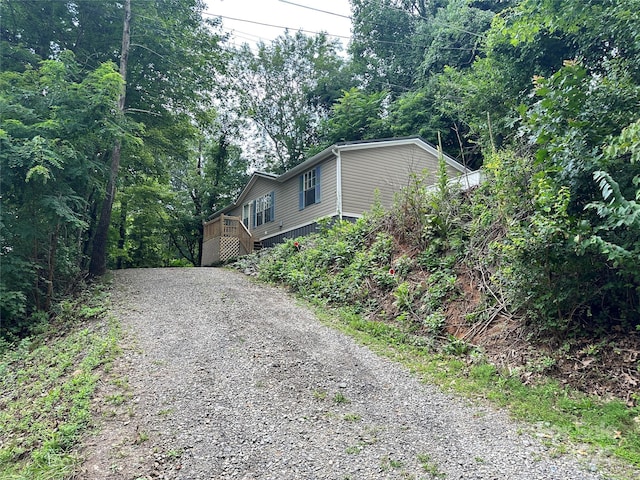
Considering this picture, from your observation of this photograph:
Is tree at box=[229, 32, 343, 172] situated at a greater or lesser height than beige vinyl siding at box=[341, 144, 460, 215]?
greater

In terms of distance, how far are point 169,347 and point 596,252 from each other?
5105 millimetres

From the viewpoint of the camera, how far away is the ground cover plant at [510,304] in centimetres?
361

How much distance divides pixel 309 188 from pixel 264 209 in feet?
11.8

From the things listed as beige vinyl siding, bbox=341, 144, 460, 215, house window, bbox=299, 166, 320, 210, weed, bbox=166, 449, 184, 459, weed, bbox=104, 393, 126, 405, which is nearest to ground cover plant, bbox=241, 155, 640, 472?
weed, bbox=166, 449, 184, 459

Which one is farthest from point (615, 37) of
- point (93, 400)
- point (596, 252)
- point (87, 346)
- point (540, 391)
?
point (87, 346)

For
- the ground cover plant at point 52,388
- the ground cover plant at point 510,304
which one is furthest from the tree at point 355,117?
the ground cover plant at point 52,388

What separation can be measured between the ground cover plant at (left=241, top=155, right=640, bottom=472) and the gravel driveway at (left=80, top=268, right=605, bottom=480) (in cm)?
55

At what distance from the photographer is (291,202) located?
49.9 feet

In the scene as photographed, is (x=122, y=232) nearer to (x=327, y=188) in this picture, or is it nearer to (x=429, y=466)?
(x=327, y=188)

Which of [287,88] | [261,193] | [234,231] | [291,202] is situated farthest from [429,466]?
[287,88]

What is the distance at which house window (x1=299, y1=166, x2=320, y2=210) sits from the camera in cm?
1373

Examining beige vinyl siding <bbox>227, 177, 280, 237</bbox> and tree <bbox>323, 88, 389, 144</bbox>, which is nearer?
beige vinyl siding <bbox>227, 177, 280, 237</bbox>

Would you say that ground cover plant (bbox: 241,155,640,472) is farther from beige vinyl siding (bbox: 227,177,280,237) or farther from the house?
beige vinyl siding (bbox: 227,177,280,237)

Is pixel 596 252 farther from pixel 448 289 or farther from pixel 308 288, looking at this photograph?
pixel 308 288
